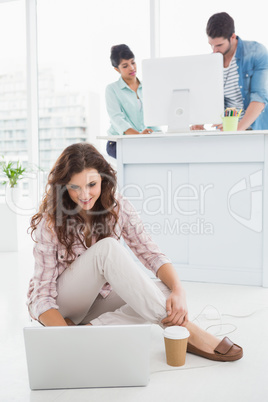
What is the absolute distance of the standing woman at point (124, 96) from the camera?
128 inches

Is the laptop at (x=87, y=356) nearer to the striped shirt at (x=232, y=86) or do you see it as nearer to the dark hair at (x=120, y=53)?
the striped shirt at (x=232, y=86)

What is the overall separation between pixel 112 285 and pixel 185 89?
1.57 m

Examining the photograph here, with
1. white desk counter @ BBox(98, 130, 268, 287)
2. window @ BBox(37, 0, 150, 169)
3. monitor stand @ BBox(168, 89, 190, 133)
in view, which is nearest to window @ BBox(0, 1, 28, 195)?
window @ BBox(37, 0, 150, 169)

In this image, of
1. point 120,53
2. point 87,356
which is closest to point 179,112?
point 120,53

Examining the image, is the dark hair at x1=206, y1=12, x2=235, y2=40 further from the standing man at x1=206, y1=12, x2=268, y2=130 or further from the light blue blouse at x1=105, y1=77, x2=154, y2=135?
the light blue blouse at x1=105, y1=77, x2=154, y2=135

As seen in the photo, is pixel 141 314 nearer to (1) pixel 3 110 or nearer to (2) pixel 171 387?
(2) pixel 171 387

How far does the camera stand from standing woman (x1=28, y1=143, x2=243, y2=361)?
146cm

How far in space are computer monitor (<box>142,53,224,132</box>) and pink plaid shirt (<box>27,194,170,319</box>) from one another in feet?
3.73

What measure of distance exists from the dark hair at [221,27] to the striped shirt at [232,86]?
0.56 ft

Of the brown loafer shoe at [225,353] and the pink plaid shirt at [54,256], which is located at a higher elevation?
the pink plaid shirt at [54,256]

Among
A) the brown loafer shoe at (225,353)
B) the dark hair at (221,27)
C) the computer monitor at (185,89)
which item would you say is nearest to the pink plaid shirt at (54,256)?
the brown loafer shoe at (225,353)

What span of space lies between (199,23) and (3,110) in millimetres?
2141

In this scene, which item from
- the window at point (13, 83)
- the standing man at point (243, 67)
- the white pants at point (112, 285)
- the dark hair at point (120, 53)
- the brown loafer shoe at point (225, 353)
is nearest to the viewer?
the white pants at point (112, 285)

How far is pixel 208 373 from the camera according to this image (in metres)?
1.50
